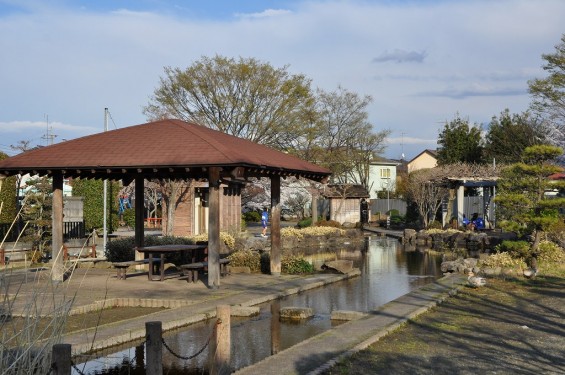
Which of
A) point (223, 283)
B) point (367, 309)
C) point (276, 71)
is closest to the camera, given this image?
point (367, 309)

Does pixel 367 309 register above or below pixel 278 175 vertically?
below

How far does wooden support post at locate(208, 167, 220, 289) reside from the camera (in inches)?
612

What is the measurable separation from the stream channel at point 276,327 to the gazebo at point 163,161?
258cm

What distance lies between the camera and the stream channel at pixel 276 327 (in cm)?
952

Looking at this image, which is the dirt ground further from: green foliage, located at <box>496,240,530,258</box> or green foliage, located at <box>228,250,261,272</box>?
green foliage, located at <box>228,250,261,272</box>

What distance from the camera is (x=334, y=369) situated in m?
8.50

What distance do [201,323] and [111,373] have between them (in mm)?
3221

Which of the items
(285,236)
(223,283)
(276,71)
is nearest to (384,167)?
(276,71)

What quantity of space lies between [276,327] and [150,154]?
20.0ft

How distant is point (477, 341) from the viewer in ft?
33.9

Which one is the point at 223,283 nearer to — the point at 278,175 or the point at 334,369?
the point at 278,175

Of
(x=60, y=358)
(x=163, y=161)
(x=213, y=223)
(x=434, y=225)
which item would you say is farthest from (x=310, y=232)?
(x=60, y=358)

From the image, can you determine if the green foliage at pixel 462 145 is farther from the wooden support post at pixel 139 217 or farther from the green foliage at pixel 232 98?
the wooden support post at pixel 139 217

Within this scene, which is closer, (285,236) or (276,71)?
(285,236)
